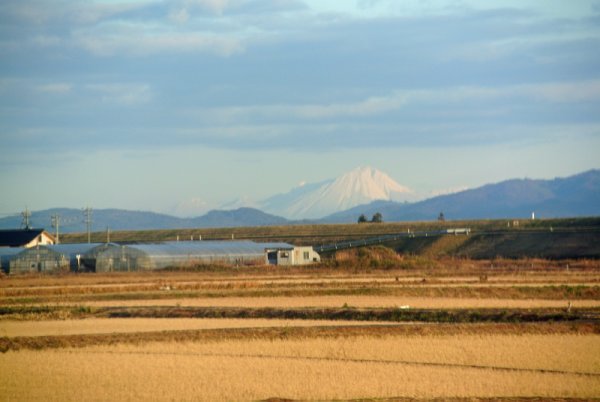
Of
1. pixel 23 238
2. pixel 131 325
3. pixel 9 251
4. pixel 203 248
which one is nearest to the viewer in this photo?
pixel 131 325

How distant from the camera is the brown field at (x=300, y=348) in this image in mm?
22469

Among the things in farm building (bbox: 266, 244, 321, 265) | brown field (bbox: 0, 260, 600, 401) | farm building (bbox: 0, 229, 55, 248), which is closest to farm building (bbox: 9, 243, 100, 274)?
farm building (bbox: 266, 244, 321, 265)

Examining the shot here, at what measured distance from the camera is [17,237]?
111688 mm

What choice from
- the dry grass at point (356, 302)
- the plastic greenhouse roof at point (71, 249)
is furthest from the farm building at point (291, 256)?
the dry grass at point (356, 302)

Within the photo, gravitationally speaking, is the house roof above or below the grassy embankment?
above

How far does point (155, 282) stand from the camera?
59.7m

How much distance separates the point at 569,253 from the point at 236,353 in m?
66.0

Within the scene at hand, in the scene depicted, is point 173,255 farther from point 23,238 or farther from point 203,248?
point 23,238

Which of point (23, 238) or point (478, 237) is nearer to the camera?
point (478, 237)

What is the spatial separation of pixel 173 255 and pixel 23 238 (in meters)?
36.4

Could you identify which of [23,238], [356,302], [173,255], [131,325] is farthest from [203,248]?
[131,325]

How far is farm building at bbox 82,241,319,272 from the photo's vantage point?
77.0 metres

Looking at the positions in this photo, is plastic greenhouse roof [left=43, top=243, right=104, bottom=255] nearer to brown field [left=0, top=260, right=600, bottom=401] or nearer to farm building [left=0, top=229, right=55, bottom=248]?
farm building [left=0, top=229, right=55, bottom=248]

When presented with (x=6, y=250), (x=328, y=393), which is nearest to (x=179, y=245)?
(x=6, y=250)
